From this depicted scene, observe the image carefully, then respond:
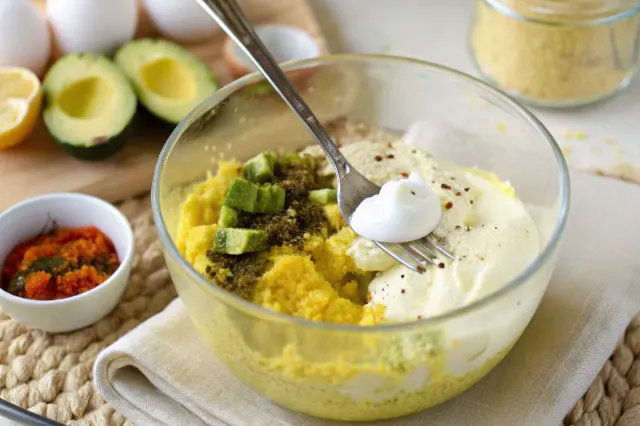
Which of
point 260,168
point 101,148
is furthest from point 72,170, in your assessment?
point 260,168

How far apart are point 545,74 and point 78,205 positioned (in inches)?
53.6

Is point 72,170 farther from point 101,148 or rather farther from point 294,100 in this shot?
point 294,100

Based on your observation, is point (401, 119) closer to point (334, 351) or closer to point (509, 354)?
point (509, 354)

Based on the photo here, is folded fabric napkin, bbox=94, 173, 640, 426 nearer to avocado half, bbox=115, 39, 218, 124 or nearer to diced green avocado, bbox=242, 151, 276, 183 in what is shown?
diced green avocado, bbox=242, 151, 276, 183

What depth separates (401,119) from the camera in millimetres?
2184

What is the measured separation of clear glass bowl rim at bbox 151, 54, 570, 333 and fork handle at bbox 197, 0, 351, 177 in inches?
4.0

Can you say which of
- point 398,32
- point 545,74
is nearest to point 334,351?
point 545,74

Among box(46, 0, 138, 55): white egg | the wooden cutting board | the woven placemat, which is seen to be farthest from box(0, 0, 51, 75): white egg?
the woven placemat

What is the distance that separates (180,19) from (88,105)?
0.45 m

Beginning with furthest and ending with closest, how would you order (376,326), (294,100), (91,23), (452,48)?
(452,48) < (91,23) < (294,100) < (376,326)

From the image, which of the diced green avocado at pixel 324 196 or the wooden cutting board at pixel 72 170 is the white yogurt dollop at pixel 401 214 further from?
the wooden cutting board at pixel 72 170

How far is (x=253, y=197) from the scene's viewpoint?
166 cm

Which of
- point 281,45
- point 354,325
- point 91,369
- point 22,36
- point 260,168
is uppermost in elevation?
point 354,325

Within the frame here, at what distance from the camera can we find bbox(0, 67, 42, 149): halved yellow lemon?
221cm
